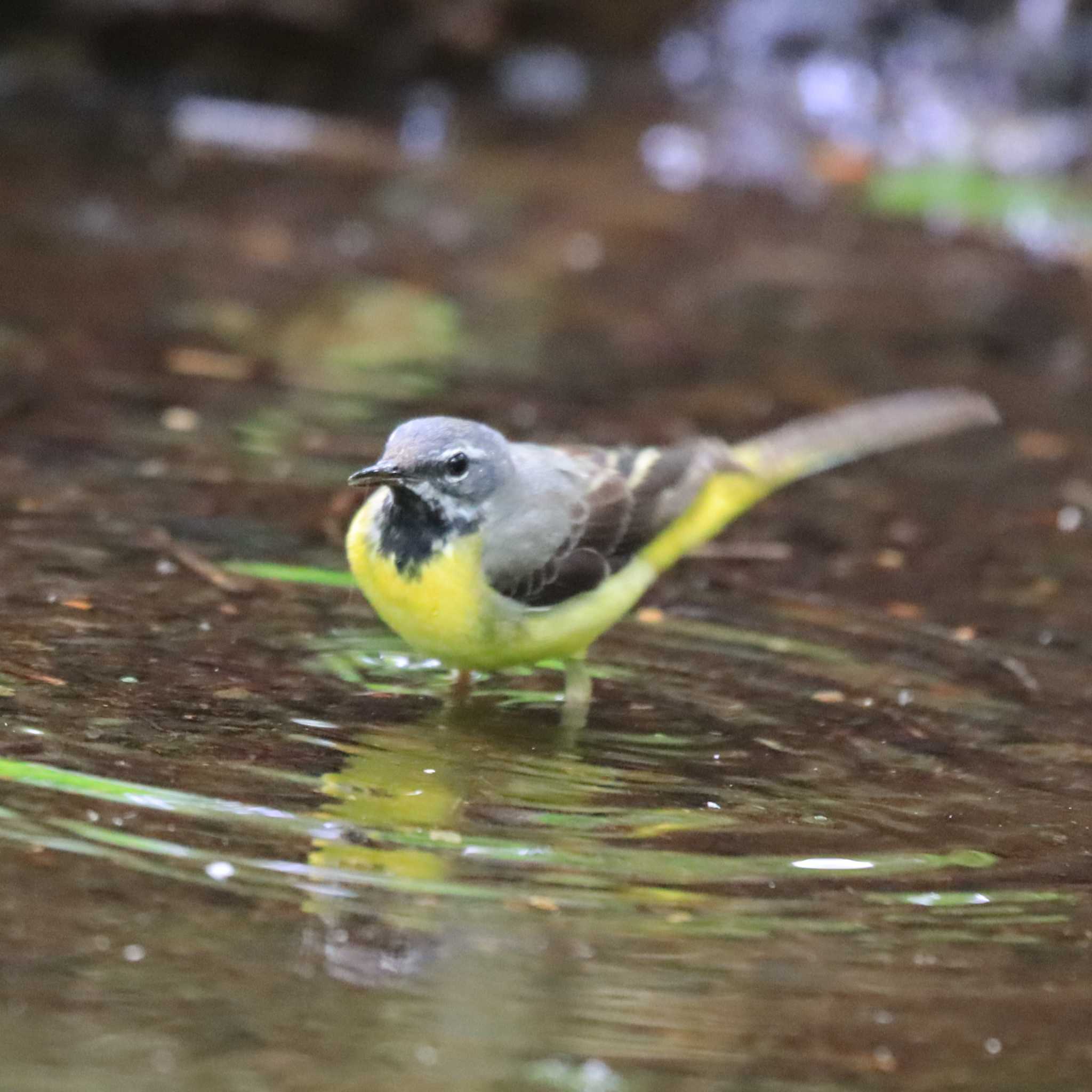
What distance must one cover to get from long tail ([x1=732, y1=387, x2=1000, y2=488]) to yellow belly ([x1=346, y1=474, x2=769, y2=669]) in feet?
3.57

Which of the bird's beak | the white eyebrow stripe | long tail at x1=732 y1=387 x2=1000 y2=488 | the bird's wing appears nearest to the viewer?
the bird's beak

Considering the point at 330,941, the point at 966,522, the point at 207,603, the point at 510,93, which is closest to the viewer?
the point at 330,941

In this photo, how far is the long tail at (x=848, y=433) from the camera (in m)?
6.70

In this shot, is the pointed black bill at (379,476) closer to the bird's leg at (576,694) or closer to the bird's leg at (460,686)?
the bird's leg at (460,686)

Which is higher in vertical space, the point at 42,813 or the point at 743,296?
the point at 743,296

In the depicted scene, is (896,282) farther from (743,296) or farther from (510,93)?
(510,93)

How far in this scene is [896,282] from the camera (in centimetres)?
1255

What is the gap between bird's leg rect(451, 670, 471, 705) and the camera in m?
5.64

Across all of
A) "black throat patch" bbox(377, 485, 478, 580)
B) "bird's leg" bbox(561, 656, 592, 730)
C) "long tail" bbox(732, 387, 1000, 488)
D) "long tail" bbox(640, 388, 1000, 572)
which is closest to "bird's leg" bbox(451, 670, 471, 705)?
"bird's leg" bbox(561, 656, 592, 730)

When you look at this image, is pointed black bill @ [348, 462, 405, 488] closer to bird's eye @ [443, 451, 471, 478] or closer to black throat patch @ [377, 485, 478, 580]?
black throat patch @ [377, 485, 478, 580]

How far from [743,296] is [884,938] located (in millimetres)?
8249

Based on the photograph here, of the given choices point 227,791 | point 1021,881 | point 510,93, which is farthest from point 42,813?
point 510,93

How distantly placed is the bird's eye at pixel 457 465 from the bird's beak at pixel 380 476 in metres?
0.17

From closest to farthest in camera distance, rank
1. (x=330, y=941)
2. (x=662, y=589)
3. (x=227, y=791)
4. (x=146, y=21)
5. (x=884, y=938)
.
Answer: (x=330, y=941) < (x=884, y=938) < (x=227, y=791) < (x=662, y=589) < (x=146, y=21)
